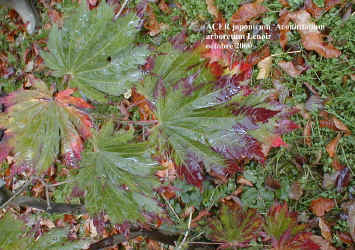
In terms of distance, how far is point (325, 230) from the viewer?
137 centimetres

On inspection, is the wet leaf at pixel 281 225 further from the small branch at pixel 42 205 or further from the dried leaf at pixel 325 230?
the small branch at pixel 42 205

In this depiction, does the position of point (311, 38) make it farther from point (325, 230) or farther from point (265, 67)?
point (325, 230)

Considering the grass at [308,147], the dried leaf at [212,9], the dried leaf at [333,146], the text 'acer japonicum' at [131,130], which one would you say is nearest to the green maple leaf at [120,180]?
the text 'acer japonicum' at [131,130]

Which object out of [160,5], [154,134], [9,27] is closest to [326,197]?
[154,134]

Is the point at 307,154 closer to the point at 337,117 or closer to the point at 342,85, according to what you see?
the point at 337,117

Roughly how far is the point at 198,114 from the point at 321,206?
936 mm

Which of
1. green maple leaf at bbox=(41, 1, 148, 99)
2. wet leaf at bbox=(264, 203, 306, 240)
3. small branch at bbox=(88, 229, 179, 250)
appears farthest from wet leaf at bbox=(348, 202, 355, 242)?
green maple leaf at bbox=(41, 1, 148, 99)

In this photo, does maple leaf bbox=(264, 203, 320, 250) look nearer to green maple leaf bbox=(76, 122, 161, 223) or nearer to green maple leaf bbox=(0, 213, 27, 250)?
green maple leaf bbox=(76, 122, 161, 223)

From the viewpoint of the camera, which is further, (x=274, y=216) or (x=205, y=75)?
(x=274, y=216)

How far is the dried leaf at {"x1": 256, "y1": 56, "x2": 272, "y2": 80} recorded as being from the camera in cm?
151

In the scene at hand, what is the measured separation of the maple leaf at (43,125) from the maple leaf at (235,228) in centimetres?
62

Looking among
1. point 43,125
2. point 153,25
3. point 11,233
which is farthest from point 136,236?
point 153,25

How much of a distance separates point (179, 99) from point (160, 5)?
1.15 m

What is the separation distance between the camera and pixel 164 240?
1255 mm
